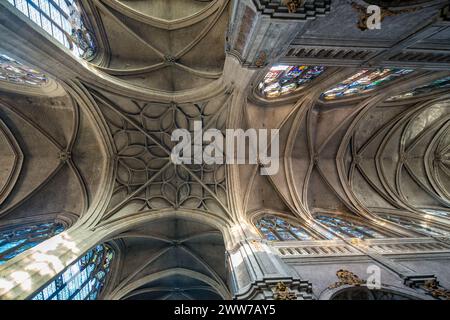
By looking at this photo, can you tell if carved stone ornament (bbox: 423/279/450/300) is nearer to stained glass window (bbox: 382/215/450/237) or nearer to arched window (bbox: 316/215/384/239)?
arched window (bbox: 316/215/384/239)

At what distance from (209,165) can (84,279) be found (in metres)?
9.13

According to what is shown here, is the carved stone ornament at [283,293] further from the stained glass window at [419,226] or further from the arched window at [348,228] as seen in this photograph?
the stained glass window at [419,226]

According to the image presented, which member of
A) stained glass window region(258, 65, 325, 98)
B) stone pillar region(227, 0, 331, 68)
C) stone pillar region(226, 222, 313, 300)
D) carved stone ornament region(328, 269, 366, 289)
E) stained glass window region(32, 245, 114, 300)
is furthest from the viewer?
stained glass window region(258, 65, 325, 98)

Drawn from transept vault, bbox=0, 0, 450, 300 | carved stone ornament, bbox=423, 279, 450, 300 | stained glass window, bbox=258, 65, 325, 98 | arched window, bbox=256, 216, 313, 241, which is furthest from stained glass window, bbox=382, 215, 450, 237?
stained glass window, bbox=258, 65, 325, 98

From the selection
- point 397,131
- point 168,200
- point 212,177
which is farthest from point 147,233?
point 397,131

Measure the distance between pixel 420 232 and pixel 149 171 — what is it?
15570mm

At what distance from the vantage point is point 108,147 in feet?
45.9

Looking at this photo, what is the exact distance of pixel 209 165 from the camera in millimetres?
14875

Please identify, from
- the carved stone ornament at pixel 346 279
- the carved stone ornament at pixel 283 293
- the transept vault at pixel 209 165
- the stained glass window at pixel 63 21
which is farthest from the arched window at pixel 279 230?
the stained glass window at pixel 63 21

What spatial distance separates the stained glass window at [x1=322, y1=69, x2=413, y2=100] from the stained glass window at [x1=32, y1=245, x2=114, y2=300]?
1572 centimetres

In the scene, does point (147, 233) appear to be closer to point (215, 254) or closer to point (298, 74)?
point (215, 254)

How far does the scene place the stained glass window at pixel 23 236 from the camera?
381 inches

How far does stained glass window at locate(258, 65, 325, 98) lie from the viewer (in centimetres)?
1122

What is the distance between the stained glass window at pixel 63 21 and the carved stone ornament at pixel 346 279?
14034mm
